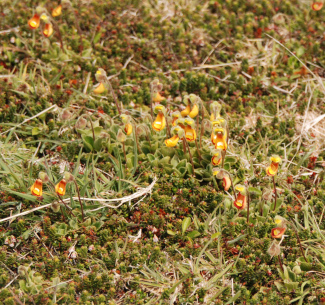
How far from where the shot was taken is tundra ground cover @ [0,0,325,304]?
361cm

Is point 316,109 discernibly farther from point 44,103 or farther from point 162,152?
point 44,103

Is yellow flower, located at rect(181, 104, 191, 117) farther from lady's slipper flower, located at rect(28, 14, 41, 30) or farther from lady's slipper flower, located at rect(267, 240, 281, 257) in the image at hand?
lady's slipper flower, located at rect(28, 14, 41, 30)

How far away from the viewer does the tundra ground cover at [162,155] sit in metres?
3.61

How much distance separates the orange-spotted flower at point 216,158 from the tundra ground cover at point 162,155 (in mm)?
40

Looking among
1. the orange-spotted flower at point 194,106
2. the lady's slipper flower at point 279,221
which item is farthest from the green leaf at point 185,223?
the orange-spotted flower at point 194,106

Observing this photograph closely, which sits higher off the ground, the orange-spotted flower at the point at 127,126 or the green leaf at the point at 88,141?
the orange-spotted flower at the point at 127,126

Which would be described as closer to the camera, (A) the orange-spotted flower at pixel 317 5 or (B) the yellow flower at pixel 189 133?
(B) the yellow flower at pixel 189 133

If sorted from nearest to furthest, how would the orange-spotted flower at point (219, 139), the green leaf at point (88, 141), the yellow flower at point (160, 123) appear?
the orange-spotted flower at point (219, 139), the yellow flower at point (160, 123), the green leaf at point (88, 141)

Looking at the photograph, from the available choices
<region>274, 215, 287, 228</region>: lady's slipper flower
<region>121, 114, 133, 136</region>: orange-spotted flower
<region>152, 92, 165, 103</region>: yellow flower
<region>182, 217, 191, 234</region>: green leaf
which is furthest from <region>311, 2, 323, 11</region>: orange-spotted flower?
<region>182, 217, 191, 234</region>: green leaf

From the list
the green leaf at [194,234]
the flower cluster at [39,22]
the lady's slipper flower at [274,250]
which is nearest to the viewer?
the lady's slipper flower at [274,250]

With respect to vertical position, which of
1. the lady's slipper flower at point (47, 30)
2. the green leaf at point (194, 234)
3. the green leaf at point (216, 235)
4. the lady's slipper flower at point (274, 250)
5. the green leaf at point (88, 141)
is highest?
the lady's slipper flower at point (47, 30)

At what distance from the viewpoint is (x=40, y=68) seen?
520cm

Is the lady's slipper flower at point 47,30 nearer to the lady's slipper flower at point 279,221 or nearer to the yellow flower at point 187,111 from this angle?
the yellow flower at point 187,111

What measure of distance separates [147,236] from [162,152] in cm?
89
